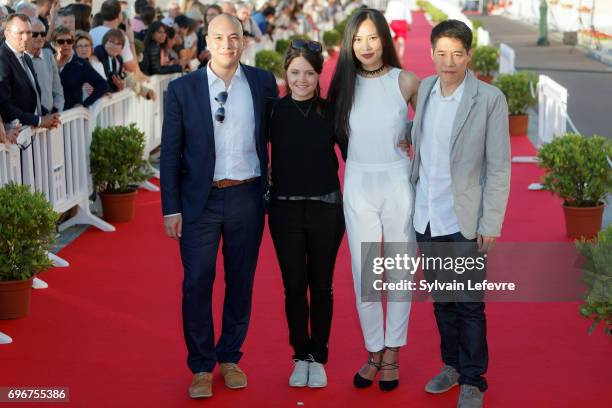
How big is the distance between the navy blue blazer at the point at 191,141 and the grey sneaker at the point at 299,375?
3.52 feet

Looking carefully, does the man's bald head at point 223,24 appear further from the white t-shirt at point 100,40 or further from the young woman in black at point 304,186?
the white t-shirt at point 100,40

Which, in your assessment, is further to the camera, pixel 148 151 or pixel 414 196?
pixel 148 151

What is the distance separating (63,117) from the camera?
32.3ft

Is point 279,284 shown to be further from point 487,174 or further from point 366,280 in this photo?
point 487,174

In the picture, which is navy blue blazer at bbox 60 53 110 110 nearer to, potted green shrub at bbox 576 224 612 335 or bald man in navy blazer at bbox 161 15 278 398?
bald man in navy blazer at bbox 161 15 278 398

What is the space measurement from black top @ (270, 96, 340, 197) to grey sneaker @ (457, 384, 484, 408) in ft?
4.17

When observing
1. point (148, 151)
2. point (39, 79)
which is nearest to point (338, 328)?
point (39, 79)

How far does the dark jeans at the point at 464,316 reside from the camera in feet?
18.6

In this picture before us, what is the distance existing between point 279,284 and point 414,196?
2916 millimetres

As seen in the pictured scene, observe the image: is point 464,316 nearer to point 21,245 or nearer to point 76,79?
point 21,245

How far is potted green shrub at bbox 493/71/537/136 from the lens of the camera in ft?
53.8

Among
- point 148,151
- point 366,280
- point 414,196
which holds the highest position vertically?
point 414,196

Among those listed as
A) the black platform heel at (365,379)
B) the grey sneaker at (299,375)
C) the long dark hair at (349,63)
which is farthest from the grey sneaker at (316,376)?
the long dark hair at (349,63)

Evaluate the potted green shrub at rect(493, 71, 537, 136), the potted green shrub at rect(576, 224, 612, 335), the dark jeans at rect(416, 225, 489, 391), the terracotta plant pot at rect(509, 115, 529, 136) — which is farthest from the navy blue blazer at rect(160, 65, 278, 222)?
the terracotta plant pot at rect(509, 115, 529, 136)
